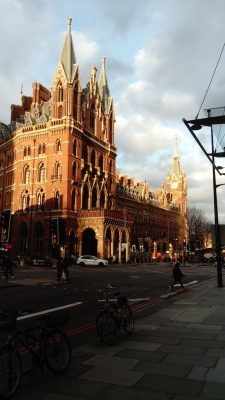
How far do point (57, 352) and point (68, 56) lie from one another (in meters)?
67.2

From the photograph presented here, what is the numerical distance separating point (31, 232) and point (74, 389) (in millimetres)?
60893

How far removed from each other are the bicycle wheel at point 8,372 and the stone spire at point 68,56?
213ft

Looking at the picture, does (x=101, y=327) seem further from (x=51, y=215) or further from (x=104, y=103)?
(x=104, y=103)

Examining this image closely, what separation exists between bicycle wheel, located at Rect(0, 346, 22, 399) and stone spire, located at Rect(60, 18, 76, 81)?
213 ft

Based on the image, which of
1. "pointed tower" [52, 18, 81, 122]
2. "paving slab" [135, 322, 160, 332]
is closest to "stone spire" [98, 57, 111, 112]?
"pointed tower" [52, 18, 81, 122]

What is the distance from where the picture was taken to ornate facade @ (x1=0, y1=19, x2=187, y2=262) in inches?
2466

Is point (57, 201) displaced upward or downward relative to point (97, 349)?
upward

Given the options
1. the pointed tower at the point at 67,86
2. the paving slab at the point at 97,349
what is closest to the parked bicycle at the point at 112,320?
the paving slab at the point at 97,349

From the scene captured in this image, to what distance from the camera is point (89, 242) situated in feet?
217

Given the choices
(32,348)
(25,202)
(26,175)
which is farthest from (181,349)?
(26,175)

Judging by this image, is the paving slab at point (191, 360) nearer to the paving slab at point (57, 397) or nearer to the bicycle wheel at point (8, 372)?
the paving slab at point (57, 397)

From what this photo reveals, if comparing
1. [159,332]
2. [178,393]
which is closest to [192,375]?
[178,393]

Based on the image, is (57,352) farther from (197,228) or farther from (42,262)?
(197,228)

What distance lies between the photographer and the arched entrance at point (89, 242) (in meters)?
64.9
